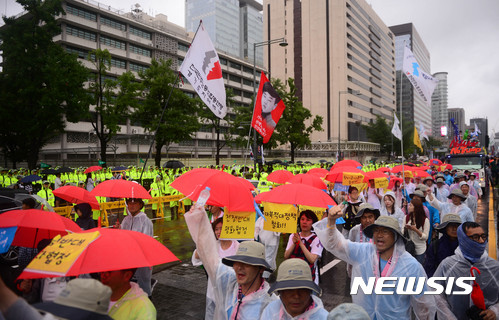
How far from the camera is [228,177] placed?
4449mm

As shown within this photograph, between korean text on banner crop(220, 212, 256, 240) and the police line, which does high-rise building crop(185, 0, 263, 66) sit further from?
the police line

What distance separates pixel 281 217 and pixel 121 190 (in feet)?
8.80

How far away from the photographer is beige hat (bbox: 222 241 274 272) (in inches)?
110

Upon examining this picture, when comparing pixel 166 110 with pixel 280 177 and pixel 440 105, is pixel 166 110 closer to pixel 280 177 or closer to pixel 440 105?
pixel 280 177

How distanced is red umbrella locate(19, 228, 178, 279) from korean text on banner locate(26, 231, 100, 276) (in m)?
0.03

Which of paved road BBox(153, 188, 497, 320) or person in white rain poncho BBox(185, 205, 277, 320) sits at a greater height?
person in white rain poncho BBox(185, 205, 277, 320)

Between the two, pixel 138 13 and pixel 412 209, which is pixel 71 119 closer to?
pixel 412 209

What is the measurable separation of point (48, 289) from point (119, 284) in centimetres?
112

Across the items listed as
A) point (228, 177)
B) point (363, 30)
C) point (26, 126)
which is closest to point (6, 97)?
point (26, 126)

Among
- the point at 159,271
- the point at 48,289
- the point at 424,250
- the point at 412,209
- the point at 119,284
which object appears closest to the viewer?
the point at 119,284

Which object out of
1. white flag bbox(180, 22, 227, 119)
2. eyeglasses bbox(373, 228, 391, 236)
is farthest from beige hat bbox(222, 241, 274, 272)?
white flag bbox(180, 22, 227, 119)

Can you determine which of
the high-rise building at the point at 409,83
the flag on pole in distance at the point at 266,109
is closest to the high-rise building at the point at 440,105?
the high-rise building at the point at 409,83

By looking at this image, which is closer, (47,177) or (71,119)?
(47,177)

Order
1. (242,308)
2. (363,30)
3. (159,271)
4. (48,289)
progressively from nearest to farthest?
1. (242,308)
2. (48,289)
3. (159,271)
4. (363,30)
